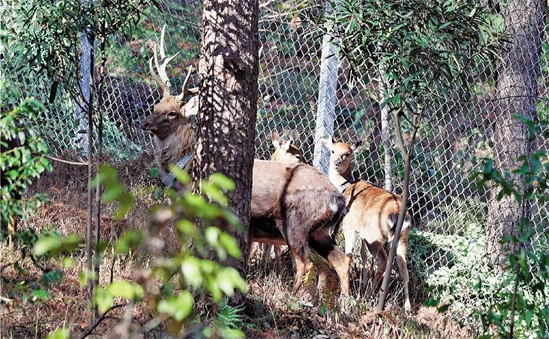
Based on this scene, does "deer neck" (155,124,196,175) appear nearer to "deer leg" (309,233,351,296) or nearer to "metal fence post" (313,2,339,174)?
"metal fence post" (313,2,339,174)

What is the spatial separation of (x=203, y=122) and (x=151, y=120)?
2974 millimetres

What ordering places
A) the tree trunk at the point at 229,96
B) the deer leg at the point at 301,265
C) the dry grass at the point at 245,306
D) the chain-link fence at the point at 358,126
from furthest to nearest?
the chain-link fence at the point at 358,126
the deer leg at the point at 301,265
the tree trunk at the point at 229,96
the dry grass at the point at 245,306

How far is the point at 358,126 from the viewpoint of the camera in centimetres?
1198

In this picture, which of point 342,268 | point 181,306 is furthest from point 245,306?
point 181,306

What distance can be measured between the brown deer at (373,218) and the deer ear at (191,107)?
154 centimetres

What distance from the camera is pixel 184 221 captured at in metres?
2.23

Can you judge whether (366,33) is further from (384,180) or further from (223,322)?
(384,180)

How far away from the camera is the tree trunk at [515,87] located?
7.91 m

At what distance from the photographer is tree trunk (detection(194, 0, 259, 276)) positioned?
566 centimetres

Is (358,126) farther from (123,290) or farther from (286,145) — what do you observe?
(123,290)

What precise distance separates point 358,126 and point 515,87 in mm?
4239

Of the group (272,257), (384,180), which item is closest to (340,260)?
(272,257)

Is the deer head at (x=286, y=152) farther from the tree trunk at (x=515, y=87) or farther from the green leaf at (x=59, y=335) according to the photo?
the green leaf at (x=59, y=335)

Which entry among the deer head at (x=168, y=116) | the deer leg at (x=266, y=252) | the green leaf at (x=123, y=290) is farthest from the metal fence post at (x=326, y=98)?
the green leaf at (x=123, y=290)
